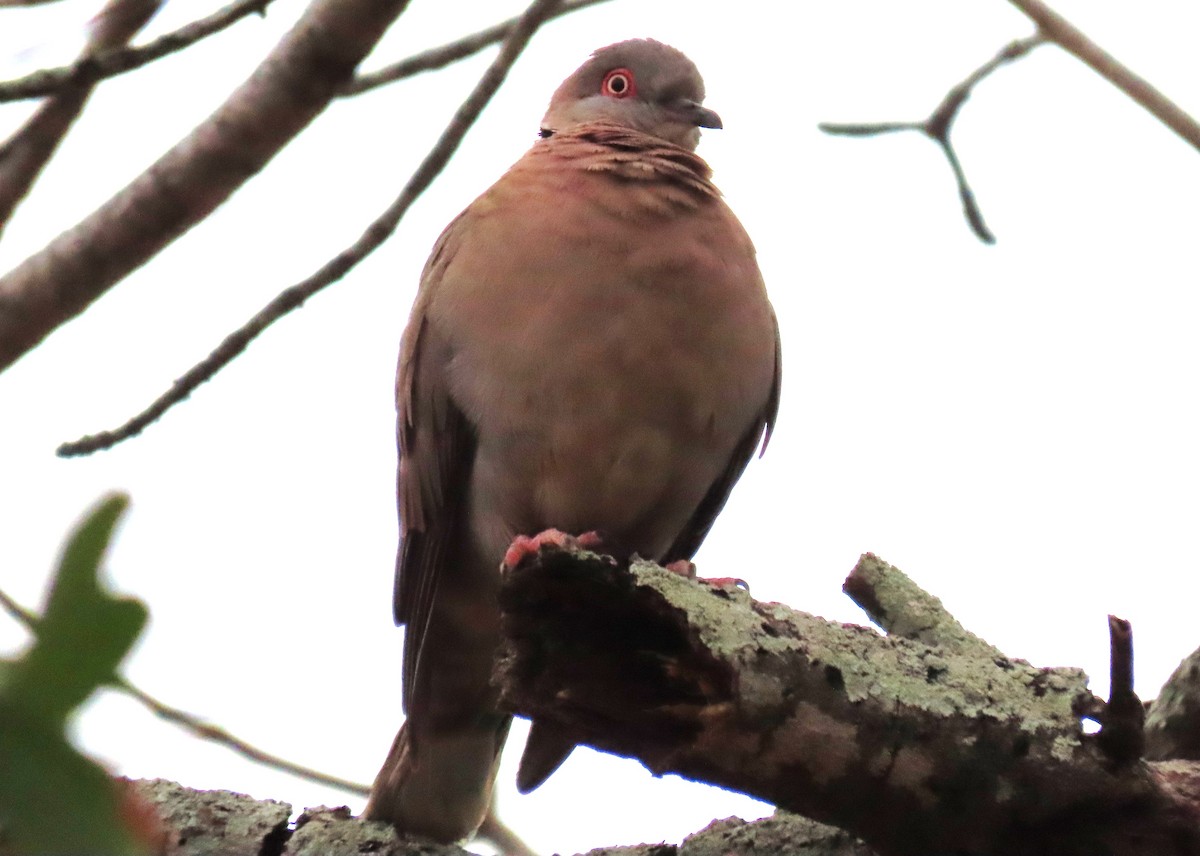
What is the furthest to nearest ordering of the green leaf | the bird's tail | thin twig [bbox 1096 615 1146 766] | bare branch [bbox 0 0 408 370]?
the bird's tail → bare branch [bbox 0 0 408 370] → thin twig [bbox 1096 615 1146 766] → the green leaf

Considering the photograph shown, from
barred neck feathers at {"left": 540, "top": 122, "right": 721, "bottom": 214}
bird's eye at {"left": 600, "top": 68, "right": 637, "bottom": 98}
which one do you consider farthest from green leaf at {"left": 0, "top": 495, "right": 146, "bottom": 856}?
bird's eye at {"left": 600, "top": 68, "right": 637, "bottom": 98}

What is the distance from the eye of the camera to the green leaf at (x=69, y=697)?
1.95 feet

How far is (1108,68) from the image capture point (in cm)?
293

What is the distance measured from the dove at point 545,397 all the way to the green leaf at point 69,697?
306cm

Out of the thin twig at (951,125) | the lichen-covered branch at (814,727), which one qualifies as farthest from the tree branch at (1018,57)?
the lichen-covered branch at (814,727)

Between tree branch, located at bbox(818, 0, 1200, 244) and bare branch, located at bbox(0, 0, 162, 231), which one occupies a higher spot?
tree branch, located at bbox(818, 0, 1200, 244)

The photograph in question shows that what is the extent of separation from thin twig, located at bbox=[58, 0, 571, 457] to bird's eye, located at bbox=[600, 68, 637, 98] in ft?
6.92

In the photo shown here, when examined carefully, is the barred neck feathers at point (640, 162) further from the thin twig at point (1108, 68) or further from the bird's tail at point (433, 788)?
the bird's tail at point (433, 788)

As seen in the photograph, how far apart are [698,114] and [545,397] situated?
184 cm

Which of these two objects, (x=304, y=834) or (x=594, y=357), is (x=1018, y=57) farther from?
(x=304, y=834)

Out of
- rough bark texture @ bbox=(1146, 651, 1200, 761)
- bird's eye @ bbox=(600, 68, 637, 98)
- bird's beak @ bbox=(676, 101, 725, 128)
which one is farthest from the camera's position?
bird's eye @ bbox=(600, 68, 637, 98)

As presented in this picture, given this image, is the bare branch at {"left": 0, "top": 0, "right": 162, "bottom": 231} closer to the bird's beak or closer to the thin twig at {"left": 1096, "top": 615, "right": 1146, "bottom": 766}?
the bird's beak

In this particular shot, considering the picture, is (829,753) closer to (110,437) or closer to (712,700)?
(712,700)

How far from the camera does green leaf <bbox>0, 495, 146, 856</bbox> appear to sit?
595mm
